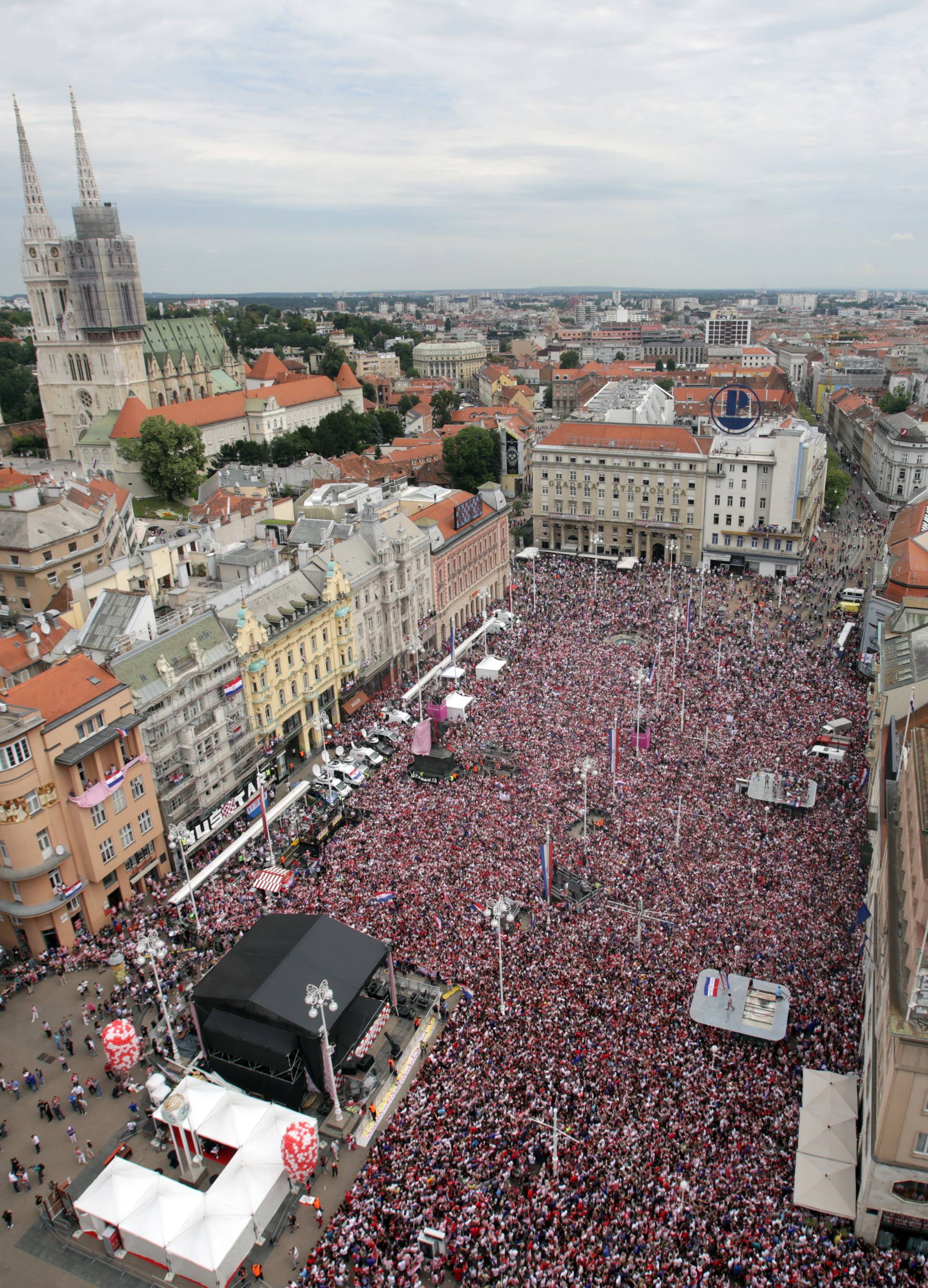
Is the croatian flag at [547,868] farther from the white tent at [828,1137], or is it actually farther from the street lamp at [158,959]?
the street lamp at [158,959]

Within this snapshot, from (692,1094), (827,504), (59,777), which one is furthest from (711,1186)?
(827,504)

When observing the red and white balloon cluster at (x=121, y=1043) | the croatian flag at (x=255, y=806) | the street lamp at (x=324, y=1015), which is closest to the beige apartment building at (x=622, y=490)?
the croatian flag at (x=255, y=806)

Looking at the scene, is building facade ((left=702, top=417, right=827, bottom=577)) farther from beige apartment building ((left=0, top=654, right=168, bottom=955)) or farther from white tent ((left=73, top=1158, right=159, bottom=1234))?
white tent ((left=73, top=1158, right=159, bottom=1234))

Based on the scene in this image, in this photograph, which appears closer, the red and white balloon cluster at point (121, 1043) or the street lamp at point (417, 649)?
the red and white balloon cluster at point (121, 1043)

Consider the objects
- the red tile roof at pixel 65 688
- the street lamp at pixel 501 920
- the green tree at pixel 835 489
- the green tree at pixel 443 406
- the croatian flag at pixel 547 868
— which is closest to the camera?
the street lamp at pixel 501 920

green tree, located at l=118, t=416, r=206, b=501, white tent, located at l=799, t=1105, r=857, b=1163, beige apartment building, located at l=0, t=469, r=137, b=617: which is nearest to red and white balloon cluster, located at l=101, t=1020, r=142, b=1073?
white tent, located at l=799, t=1105, r=857, b=1163
